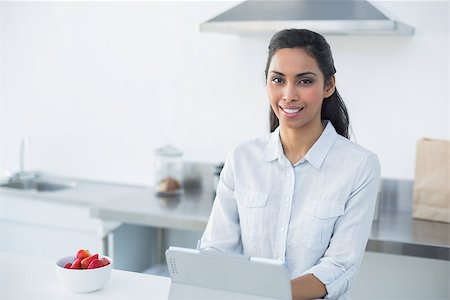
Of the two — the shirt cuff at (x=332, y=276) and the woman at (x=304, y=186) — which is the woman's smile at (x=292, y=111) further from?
the shirt cuff at (x=332, y=276)

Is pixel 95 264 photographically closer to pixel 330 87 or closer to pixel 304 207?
pixel 304 207

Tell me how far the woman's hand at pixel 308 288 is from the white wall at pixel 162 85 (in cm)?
153

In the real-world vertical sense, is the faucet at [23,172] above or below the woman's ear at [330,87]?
below

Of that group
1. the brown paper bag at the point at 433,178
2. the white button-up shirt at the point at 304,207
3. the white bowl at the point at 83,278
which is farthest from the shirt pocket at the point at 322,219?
the brown paper bag at the point at 433,178

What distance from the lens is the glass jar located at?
11.0 feet

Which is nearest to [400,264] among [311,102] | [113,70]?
[311,102]

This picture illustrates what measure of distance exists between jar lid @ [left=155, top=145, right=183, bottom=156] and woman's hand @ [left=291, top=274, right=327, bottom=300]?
5.81 ft

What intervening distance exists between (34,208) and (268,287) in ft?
7.62

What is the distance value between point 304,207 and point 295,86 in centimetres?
33

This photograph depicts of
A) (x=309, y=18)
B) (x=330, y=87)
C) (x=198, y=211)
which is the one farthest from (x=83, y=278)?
(x=309, y=18)

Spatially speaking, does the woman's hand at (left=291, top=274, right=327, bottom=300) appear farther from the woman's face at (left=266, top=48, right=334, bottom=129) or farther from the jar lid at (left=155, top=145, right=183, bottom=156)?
the jar lid at (left=155, top=145, right=183, bottom=156)

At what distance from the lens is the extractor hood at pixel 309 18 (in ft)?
8.76

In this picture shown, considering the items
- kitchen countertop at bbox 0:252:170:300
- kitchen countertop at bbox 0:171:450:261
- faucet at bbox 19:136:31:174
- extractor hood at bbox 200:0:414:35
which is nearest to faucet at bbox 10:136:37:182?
faucet at bbox 19:136:31:174

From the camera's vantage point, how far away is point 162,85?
3.59m
